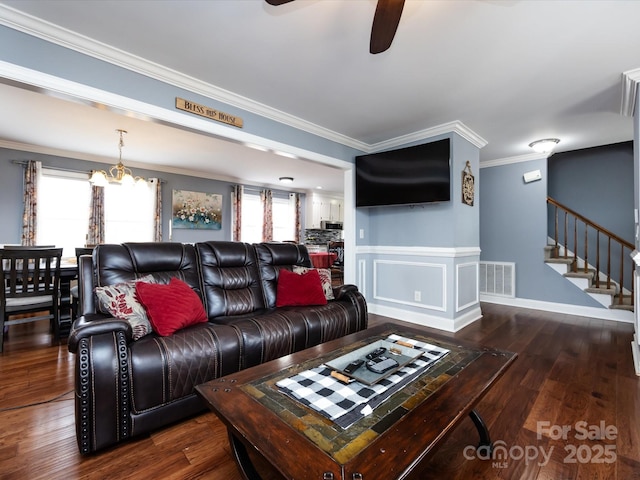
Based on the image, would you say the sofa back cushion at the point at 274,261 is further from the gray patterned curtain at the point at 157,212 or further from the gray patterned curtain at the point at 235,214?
the gray patterned curtain at the point at 235,214

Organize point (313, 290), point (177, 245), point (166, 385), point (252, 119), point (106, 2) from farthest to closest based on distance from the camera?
1. point (252, 119)
2. point (313, 290)
3. point (177, 245)
4. point (106, 2)
5. point (166, 385)

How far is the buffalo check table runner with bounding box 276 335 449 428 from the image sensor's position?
3.34 ft

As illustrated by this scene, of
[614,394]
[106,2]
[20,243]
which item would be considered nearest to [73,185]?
[20,243]

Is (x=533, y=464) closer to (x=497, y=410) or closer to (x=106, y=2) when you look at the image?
(x=497, y=410)

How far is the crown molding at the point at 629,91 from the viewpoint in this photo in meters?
2.41

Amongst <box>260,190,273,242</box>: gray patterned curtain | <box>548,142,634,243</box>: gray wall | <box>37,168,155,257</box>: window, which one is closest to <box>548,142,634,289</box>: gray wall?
<box>548,142,634,243</box>: gray wall

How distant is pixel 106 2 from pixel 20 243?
14.8 feet

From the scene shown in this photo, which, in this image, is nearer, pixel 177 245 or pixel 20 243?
pixel 177 245

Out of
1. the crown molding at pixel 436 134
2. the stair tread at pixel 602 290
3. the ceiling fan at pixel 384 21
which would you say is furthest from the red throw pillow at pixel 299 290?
the stair tread at pixel 602 290

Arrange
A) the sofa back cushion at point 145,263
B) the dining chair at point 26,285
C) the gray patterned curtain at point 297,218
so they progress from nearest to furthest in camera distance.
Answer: the sofa back cushion at point 145,263 → the dining chair at point 26,285 → the gray patterned curtain at point 297,218

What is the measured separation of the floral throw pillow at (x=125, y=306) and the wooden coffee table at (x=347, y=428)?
34.8 inches

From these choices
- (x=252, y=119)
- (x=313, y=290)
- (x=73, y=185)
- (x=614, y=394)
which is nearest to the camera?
(x=614, y=394)

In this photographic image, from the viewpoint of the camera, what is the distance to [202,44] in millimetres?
2119

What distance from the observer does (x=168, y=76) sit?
2.45 metres
